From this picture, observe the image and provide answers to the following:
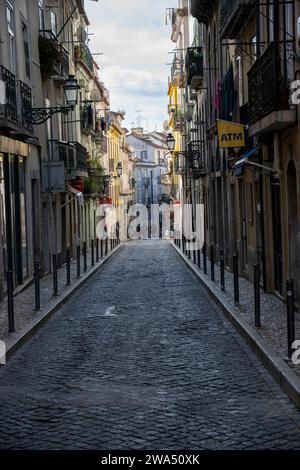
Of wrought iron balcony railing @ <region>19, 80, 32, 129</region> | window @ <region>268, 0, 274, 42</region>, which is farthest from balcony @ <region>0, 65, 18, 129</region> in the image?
window @ <region>268, 0, 274, 42</region>

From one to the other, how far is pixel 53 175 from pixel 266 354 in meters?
15.9

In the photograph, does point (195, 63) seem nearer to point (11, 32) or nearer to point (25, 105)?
point (11, 32)

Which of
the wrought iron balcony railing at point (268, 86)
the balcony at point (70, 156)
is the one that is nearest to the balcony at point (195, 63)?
the balcony at point (70, 156)

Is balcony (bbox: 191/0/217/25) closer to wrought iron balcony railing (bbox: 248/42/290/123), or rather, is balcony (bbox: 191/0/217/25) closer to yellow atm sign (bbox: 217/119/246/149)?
yellow atm sign (bbox: 217/119/246/149)

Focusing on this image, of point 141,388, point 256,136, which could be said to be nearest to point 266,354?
point 141,388

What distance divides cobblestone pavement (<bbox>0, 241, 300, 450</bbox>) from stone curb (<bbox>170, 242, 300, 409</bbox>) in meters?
0.10

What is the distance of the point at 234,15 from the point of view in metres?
19.4

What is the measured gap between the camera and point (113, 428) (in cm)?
784

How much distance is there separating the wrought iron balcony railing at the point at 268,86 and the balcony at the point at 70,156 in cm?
1265

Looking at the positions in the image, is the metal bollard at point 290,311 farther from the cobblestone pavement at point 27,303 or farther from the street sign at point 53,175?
the street sign at point 53,175

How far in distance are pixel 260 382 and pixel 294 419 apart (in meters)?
1.78

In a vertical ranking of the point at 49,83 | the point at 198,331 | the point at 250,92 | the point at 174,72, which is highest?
the point at 174,72
